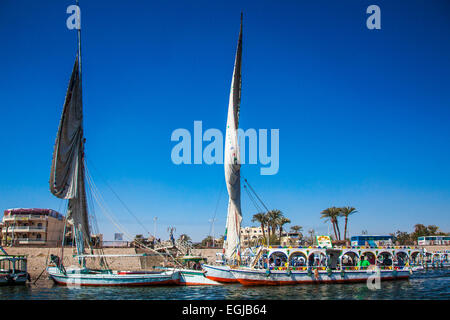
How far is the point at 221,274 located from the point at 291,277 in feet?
20.1

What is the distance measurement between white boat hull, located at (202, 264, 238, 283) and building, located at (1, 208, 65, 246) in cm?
3807

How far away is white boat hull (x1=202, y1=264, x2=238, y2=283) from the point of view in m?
32.9

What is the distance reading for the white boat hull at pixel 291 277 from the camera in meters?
32.3

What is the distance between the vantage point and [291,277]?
33000 mm

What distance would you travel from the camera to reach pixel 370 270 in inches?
1375

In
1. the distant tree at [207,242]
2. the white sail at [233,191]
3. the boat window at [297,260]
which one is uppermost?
the white sail at [233,191]

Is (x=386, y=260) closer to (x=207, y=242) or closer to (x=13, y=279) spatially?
(x=13, y=279)

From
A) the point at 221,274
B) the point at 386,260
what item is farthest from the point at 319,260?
the point at 386,260

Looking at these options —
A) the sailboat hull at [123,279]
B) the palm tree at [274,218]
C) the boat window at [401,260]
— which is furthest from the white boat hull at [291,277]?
the palm tree at [274,218]

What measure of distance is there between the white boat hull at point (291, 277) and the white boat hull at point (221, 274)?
54 cm

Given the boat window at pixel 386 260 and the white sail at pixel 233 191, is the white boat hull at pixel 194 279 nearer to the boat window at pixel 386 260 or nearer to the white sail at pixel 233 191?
the white sail at pixel 233 191
